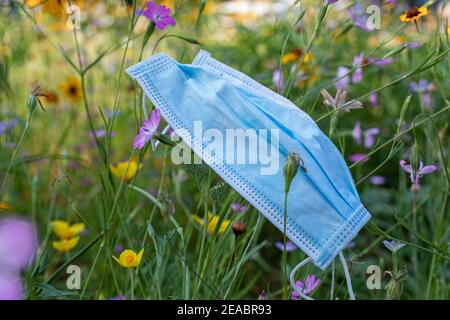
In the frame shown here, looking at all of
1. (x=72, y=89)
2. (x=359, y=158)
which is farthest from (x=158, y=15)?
(x=72, y=89)

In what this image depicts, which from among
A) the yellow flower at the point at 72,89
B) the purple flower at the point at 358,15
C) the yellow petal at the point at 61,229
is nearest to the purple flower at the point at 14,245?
the yellow petal at the point at 61,229

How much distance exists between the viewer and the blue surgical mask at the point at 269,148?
0.72 meters

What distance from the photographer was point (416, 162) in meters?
0.79

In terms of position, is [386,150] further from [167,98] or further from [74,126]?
[167,98]

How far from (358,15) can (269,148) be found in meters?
0.47

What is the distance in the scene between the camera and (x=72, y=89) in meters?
1.71

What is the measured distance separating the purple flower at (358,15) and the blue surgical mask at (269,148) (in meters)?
0.33

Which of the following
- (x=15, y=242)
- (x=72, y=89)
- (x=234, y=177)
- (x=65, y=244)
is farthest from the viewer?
(x=72, y=89)

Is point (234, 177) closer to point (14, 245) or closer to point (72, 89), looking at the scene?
point (14, 245)

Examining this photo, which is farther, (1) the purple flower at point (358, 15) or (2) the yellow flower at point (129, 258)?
(1) the purple flower at point (358, 15)

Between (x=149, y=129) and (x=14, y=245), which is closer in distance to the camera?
(x=14, y=245)

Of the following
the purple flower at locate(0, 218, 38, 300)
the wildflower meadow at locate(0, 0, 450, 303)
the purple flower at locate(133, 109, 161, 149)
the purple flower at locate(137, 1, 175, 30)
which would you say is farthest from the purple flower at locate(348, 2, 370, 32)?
the purple flower at locate(0, 218, 38, 300)

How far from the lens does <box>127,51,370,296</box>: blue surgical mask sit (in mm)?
725

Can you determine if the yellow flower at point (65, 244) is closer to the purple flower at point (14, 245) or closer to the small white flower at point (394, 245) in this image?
the small white flower at point (394, 245)
